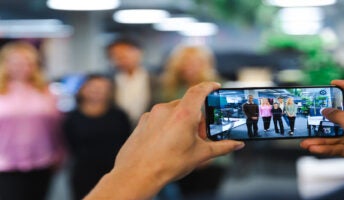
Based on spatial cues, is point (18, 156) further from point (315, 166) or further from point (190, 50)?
point (315, 166)

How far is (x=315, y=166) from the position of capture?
427 cm

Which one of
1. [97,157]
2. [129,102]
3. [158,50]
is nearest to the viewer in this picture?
[97,157]

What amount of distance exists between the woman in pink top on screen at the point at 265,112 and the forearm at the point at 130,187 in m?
0.20

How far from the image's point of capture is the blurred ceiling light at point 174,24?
5616 millimetres

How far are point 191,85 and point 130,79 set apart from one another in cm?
53

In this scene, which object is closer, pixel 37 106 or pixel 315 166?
pixel 37 106

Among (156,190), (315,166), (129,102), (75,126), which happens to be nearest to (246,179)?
(315,166)

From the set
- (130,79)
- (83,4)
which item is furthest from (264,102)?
(83,4)

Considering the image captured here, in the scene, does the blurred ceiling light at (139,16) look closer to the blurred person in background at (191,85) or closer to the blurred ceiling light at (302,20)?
the blurred ceiling light at (302,20)

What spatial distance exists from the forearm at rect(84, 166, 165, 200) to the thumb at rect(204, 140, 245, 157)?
78 millimetres

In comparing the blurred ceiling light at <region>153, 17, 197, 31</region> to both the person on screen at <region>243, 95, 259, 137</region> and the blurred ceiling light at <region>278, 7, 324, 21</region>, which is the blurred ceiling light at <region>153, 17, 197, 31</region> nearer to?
the blurred ceiling light at <region>278, 7, 324, 21</region>

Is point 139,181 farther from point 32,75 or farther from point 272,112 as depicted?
point 32,75

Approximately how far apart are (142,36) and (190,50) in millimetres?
3236

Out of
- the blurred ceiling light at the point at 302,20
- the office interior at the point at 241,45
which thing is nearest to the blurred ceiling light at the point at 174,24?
the office interior at the point at 241,45
